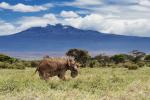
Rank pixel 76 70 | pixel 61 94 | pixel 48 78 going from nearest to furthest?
pixel 61 94 < pixel 48 78 < pixel 76 70

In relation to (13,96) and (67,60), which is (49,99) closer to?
(13,96)

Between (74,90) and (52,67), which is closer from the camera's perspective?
(74,90)

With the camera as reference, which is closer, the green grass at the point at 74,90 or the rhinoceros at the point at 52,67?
the green grass at the point at 74,90

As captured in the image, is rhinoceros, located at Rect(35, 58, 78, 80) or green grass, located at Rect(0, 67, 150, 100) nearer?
green grass, located at Rect(0, 67, 150, 100)

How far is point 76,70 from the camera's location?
22953 mm

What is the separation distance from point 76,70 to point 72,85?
413 cm

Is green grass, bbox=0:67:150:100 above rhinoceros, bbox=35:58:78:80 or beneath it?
beneath

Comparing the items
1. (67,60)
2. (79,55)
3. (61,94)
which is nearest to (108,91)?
(61,94)

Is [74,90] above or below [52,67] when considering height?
below

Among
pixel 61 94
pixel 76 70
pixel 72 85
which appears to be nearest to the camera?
pixel 61 94

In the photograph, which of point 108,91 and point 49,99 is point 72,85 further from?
point 49,99

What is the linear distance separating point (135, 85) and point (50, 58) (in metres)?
4.50

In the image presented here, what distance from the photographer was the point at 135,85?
1889 cm

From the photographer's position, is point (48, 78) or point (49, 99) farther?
point (48, 78)
